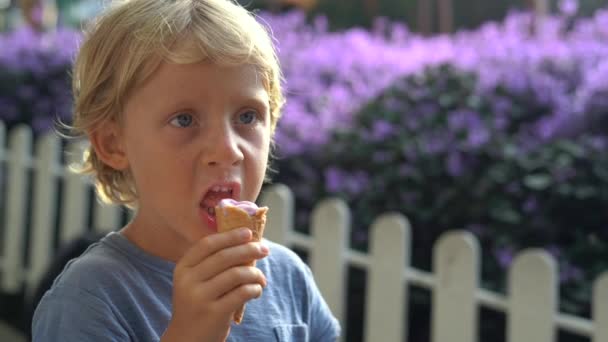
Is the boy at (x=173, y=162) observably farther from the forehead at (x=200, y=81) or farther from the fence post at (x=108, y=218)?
the fence post at (x=108, y=218)

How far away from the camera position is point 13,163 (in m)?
5.54

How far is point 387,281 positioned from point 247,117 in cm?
209

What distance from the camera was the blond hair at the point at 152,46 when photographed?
1.27 metres

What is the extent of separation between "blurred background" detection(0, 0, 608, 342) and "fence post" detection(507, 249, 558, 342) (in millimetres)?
295

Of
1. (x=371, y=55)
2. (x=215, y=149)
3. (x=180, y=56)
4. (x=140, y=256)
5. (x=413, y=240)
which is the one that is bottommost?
(x=140, y=256)

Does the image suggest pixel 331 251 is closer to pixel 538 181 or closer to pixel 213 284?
pixel 538 181

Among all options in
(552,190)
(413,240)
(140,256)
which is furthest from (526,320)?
(140,256)

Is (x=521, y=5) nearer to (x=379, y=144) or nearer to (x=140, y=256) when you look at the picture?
(x=379, y=144)

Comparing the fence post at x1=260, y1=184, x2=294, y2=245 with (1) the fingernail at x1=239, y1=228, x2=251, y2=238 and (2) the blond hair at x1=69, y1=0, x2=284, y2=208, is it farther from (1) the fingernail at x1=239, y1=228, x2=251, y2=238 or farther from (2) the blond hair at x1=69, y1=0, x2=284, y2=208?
(1) the fingernail at x1=239, y1=228, x2=251, y2=238

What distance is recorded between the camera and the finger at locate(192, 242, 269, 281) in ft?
3.88

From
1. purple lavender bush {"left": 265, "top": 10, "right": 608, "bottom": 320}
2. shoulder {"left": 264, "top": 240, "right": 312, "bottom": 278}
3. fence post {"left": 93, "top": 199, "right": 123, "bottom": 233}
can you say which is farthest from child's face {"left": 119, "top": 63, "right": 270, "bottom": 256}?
fence post {"left": 93, "top": 199, "right": 123, "bottom": 233}

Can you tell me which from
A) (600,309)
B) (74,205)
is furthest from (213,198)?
(74,205)

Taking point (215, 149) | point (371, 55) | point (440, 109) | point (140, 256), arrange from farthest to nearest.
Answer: point (371, 55) < point (440, 109) < point (140, 256) < point (215, 149)

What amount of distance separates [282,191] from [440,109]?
0.74 metres
